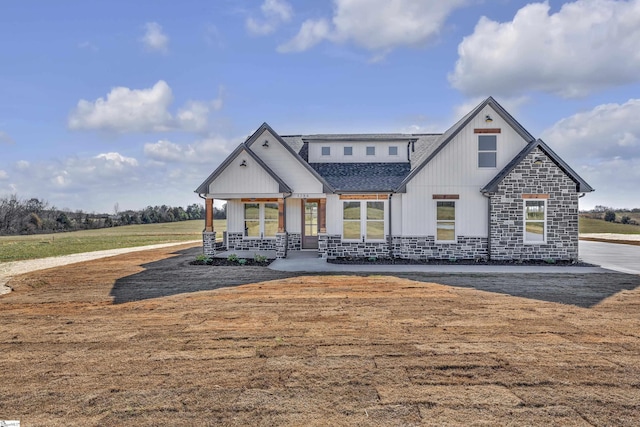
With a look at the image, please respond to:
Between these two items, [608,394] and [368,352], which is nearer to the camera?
[608,394]

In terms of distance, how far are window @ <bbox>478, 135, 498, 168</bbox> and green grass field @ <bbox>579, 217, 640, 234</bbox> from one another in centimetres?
3327

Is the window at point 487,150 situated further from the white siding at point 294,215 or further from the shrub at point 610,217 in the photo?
the shrub at point 610,217

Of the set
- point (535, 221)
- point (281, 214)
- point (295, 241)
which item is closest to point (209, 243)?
point (281, 214)

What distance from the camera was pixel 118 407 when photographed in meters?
4.08

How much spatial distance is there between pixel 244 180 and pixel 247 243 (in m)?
3.92

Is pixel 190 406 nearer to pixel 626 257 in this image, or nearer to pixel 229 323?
pixel 229 323

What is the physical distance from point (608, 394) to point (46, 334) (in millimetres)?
Result: 9067

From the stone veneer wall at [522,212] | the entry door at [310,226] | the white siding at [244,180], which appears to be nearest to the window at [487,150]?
the stone veneer wall at [522,212]

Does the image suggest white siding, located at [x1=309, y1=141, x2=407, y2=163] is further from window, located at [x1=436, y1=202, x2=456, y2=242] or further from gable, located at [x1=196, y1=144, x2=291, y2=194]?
window, located at [x1=436, y1=202, x2=456, y2=242]

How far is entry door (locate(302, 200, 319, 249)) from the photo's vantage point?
19.0 meters

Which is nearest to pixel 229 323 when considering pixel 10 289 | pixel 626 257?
pixel 10 289

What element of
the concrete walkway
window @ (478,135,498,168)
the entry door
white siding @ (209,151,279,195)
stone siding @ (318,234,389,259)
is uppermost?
window @ (478,135,498,168)

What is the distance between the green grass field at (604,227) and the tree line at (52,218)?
218 ft

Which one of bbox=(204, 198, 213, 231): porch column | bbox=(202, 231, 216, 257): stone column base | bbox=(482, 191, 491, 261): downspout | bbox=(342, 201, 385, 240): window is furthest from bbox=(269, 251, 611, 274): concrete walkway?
bbox=(204, 198, 213, 231): porch column
